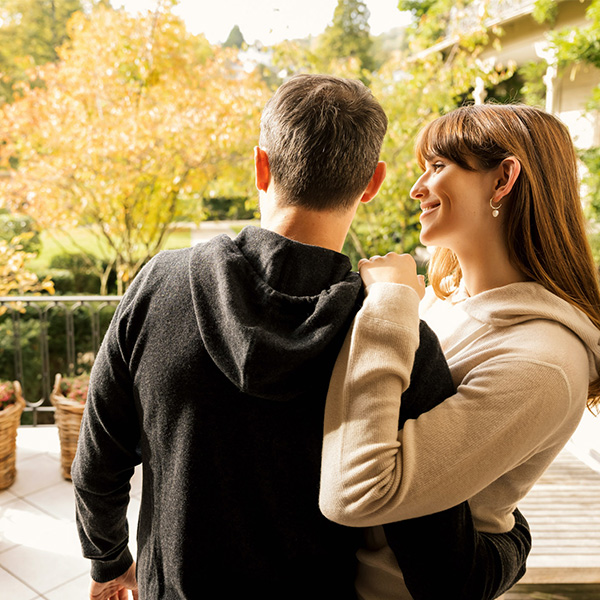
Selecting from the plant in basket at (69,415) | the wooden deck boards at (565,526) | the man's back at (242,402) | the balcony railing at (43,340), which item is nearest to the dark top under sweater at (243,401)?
the man's back at (242,402)

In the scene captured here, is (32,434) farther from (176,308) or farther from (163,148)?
(176,308)

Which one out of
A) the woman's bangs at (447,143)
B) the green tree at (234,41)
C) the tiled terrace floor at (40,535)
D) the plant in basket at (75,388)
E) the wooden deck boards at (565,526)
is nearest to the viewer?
the woman's bangs at (447,143)

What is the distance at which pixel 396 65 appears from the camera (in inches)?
229

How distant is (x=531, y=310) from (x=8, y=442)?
3.06 meters

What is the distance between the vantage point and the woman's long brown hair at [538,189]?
3.33 ft

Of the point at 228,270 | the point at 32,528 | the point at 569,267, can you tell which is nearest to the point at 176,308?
the point at 228,270

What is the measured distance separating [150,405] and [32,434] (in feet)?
11.6

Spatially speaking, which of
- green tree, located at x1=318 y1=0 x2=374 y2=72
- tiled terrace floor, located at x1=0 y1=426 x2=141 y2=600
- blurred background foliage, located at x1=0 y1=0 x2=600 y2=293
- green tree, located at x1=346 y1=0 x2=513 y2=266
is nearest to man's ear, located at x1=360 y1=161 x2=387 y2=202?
tiled terrace floor, located at x1=0 y1=426 x2=141 y2=600

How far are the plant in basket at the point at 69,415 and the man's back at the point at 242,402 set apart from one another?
249cm

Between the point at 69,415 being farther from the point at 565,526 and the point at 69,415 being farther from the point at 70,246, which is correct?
the point at 70,246

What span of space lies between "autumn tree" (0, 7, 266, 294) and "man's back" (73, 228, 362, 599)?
14.2ft

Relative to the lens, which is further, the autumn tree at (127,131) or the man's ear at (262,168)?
the autumn tree at (127,131)

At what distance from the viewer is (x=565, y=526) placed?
1920 mm

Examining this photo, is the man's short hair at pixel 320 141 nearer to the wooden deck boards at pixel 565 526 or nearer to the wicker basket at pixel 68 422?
the wooden deck boards at pixel 565 526
